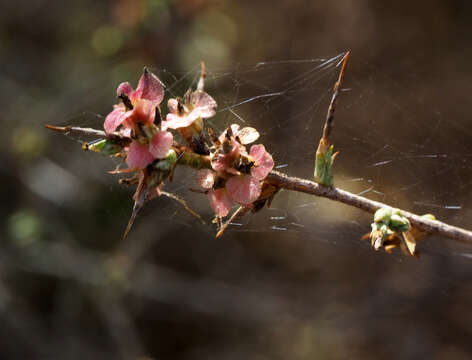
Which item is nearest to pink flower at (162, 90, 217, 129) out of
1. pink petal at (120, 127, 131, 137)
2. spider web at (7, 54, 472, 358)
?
pink petal at (120, 127, 131, 137)

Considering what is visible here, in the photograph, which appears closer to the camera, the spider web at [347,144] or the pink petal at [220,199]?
the pink petal at [220,199]

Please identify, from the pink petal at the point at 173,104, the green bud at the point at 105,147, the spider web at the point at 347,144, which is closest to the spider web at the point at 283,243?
the spider web at the point at 347,144

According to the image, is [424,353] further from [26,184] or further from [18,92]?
[18,92]

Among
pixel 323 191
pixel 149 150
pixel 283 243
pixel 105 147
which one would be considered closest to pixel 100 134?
pixel 105 147

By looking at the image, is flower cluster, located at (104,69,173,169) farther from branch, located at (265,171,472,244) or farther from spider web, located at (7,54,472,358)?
spider web, located at (7,54,472,358)

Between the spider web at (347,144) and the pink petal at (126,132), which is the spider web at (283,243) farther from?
the pink petal at (126,132)

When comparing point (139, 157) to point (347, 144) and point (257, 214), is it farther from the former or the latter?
point (347, 144)
